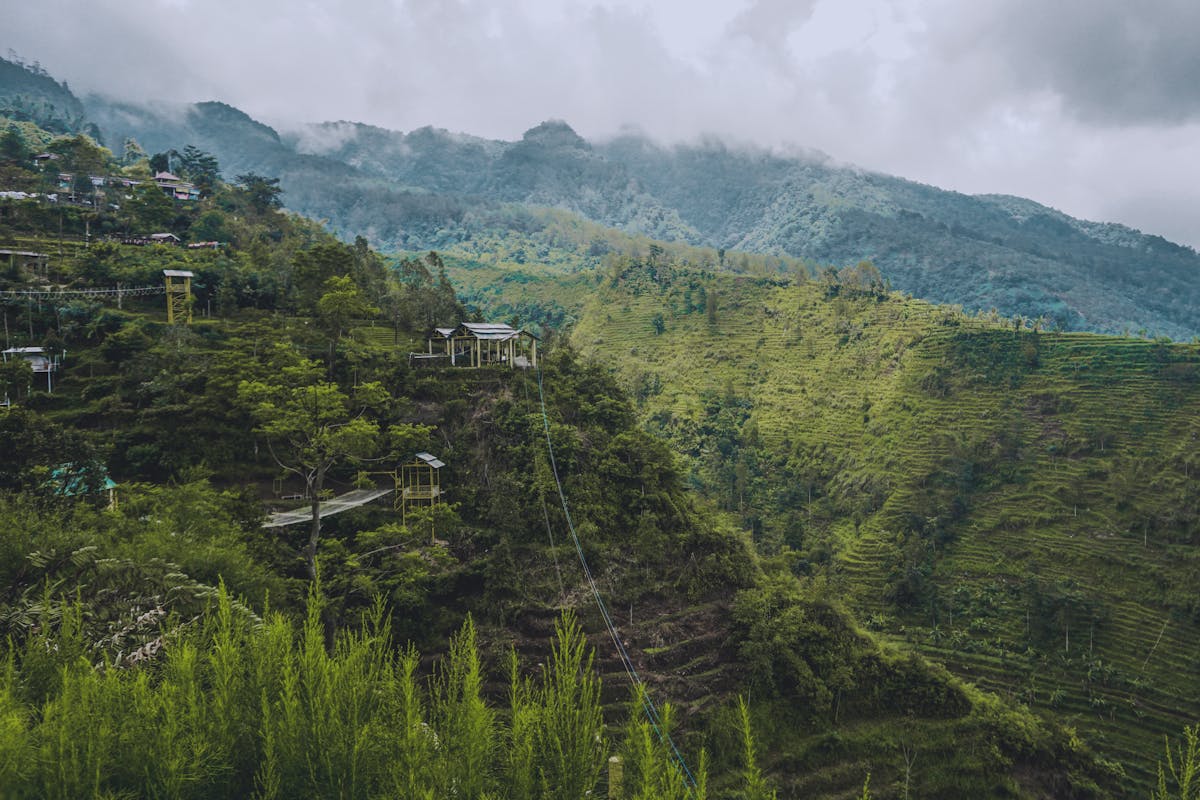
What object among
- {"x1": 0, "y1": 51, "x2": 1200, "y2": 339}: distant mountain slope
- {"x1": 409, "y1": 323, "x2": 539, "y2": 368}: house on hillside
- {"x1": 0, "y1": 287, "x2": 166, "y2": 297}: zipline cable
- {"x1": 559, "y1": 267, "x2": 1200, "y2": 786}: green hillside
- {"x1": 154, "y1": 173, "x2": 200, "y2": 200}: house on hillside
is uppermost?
{"x1": 0, "y1": 51, "x2": 1200, "y2": 339}: distant mountain slope

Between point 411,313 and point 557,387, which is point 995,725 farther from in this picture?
point 411,313

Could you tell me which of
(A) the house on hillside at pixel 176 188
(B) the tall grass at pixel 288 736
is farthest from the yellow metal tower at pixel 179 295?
(B) the tall grass at pixel 288 736

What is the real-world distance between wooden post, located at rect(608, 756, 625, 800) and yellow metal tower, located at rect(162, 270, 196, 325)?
822 inches

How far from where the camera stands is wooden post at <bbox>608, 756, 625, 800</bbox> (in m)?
3.64

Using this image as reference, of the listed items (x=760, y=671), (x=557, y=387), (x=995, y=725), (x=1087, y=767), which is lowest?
(x=1087, y=767)

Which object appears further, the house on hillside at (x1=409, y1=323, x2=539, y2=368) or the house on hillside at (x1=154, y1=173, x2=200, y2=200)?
the house on hillside at (x1=154, y1=173, x2=200, y2=200)

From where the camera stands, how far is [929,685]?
653 inches

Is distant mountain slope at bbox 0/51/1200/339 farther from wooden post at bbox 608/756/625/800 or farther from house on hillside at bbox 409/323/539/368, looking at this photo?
wooden post at bbox 608/756/625/800

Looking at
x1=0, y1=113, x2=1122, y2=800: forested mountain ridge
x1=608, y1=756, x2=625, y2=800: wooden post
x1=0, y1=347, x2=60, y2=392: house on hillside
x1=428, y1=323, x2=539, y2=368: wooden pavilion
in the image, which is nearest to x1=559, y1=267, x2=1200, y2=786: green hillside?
x1=0, y1=113, x2=1122, y2=800: forested mountain ridge

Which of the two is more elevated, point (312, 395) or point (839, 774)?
point (312, 395)

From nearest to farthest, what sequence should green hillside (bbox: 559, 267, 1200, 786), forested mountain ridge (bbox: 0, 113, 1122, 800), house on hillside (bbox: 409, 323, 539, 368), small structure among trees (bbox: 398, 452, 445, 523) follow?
forested mountain ridge (bbox: 0, 113, 1122, 800) < small structure among trees (bbox: 398, 452, 445, 523) < house on hillside (bbox: 409, 323, 539, 368) < green hillside (bbox: 559, 267, 1200, 786)

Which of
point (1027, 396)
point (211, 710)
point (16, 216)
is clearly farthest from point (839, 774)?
point (16, 216)

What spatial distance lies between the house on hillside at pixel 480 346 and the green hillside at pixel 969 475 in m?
10.2

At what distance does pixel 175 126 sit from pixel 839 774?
152538 millimetres
